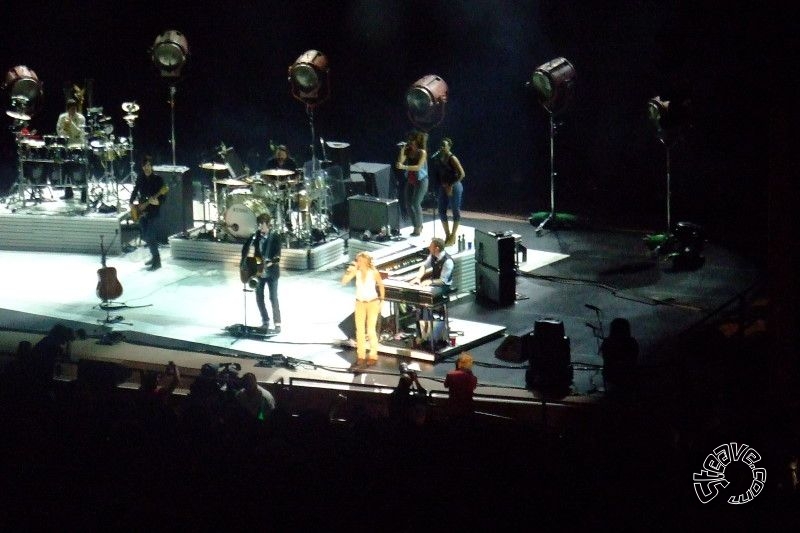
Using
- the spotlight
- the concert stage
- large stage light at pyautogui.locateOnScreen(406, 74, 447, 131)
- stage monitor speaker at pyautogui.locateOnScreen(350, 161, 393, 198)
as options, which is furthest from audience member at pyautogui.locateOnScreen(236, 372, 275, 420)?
stage monitor speaker at pyautogui.locateOnScreen(350, 161, 393, 198)

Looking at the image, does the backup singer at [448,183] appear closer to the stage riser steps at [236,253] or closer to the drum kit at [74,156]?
the stage riser steps at [236,253]

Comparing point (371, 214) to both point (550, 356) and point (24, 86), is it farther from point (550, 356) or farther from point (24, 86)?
point (24, 86)

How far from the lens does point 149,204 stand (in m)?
17.7

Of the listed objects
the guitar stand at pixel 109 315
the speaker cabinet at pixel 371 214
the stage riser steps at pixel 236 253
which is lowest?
the guitar stand at pixel 109 315

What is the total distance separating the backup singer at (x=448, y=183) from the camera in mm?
17281

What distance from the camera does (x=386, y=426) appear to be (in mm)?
10016

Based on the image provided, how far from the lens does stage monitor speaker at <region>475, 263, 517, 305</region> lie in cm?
1579

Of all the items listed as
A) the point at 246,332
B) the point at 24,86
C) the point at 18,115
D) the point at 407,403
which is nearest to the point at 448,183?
the point at 246,332

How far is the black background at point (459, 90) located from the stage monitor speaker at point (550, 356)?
5.18 metres

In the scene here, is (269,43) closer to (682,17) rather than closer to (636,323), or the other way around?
(636,323)

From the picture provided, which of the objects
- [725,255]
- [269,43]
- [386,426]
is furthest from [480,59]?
[386,426]

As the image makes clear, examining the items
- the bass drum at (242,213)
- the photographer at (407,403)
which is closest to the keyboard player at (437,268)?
the photographer at (407,403)

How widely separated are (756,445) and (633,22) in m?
10.3

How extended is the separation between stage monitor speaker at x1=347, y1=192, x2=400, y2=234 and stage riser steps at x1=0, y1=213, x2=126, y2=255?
3179 mm
